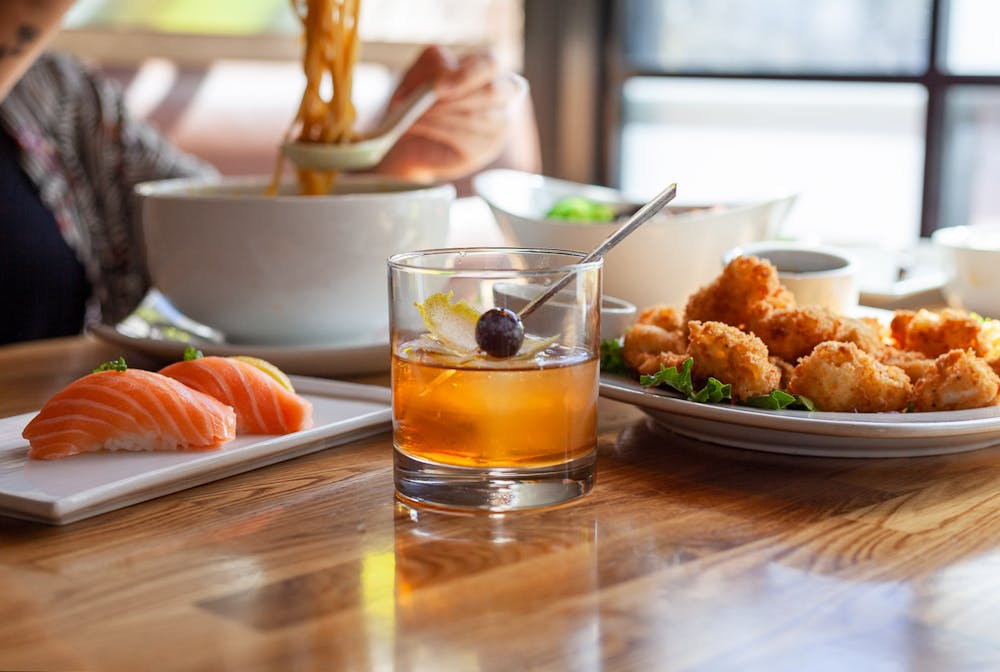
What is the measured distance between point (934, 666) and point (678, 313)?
2.06 ft

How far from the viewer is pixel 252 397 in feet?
3.28

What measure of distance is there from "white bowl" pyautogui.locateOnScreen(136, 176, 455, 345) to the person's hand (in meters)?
0.45

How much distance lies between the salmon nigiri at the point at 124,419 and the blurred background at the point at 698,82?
92.3 inches

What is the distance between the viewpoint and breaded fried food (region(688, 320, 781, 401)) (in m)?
0.98

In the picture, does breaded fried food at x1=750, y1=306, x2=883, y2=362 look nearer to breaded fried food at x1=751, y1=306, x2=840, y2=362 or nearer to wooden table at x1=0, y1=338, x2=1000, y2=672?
breaded fried food at x1=751, y1=306, x2=840, y2=362

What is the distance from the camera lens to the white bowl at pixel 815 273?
1.34 meters

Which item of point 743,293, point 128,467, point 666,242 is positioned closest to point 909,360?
point 743,293

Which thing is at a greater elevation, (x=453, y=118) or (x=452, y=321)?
(x=453, y=118)

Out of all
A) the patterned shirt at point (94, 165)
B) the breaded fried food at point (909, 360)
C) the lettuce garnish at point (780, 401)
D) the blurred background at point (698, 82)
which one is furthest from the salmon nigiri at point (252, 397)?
the blurred background at point (698, 82)

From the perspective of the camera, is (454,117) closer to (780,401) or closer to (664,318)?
(664,318)

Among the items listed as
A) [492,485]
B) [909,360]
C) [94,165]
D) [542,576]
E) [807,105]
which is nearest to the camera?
[542,576]

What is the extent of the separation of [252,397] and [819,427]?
46 cm

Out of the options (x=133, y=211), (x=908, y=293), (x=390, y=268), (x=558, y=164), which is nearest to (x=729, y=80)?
(x=558, y=164)

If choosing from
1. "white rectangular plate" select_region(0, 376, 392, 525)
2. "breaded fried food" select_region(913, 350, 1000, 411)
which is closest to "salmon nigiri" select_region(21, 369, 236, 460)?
"white rectangular plate" select_region(0, 376, 392, 525)
